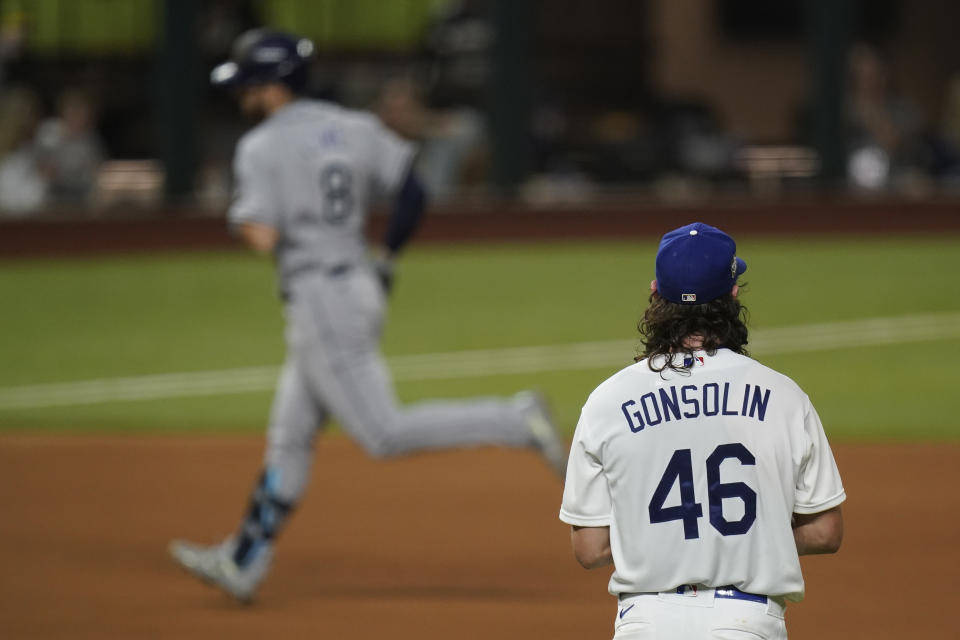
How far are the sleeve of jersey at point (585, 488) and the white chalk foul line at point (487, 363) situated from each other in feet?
25.1

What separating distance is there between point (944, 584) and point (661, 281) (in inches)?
122

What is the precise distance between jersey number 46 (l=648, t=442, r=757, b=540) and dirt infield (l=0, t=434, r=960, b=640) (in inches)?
90.2

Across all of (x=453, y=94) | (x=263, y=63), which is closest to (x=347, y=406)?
(x=263, y=63)

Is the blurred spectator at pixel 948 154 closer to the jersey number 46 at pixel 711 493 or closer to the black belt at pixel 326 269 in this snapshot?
the black belt at pixel 326 269

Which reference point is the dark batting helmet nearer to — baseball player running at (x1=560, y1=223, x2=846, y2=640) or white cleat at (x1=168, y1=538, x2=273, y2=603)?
white cleat at (x1=168, y1=538, x2=273, y2=603)

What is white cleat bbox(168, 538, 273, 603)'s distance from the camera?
5352 millimetres

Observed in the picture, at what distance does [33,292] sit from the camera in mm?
15883

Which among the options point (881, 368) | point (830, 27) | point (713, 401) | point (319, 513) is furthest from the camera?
point (830, 27)

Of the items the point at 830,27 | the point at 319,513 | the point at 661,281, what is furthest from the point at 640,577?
the point at 830,27

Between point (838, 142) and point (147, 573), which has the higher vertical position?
point (147, 573)

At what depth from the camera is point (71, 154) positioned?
17.7 metres

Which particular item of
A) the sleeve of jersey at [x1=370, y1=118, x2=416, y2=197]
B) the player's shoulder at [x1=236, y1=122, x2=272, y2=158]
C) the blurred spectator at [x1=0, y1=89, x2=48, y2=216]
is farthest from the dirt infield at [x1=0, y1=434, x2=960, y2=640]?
the blurred spectator at [x1=0, y1=89, x2=48, y2=216]

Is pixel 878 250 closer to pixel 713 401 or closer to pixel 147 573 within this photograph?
pixel 147 573

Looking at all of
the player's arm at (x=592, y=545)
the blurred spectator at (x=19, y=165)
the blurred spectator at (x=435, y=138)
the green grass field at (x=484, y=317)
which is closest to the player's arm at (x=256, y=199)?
the player's arm at (x=592, y=545)
